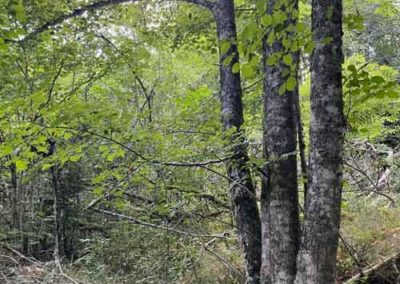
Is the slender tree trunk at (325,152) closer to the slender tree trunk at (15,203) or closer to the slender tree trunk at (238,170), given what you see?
the slender tree trunk at (238,170)

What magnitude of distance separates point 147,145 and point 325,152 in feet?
4.82

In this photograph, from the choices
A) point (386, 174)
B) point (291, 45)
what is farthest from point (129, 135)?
point (386, 174)

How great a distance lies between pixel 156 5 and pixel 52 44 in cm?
136

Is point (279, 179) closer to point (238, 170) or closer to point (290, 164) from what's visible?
point (290, 164)

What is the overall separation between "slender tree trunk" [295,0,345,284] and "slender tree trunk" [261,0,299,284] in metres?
0.34

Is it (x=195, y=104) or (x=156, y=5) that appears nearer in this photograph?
(x=195, y=104)

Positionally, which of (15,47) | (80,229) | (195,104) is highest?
(15,47)

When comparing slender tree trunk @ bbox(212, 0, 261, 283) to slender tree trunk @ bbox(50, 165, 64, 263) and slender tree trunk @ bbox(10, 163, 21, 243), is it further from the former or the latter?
slender tree trunk @ bbox(10, 163, 21, 243)

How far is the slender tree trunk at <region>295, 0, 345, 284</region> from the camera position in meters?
2.25

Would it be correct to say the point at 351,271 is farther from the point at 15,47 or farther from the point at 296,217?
the point at 15,47

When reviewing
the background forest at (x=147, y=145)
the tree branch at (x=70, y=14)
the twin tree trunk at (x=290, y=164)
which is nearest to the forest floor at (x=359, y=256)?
the background forest at (x=147, y=145)

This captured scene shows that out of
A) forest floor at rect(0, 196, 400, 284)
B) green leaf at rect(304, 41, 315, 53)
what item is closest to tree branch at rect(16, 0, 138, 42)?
green leaf at rect(304, 41, 315, 53)

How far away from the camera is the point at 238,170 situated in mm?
3072

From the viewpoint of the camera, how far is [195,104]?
3676mm
